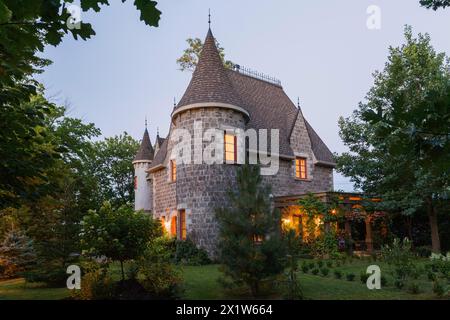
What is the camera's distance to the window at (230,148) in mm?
18945

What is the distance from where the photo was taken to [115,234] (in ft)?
32.6

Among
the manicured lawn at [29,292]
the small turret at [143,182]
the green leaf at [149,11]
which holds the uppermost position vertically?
the small turret at [143,182]

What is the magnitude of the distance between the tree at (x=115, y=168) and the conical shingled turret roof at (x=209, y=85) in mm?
23029

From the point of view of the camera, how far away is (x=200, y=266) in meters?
16.6

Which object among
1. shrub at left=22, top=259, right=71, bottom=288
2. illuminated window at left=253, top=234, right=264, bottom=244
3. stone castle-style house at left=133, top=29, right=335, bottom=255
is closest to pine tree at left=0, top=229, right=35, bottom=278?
Result: shrub at left=22, top=259, right=71, bottom=288

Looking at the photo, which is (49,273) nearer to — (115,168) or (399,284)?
(399,284)

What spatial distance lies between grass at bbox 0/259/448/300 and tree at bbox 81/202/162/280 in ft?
5.69

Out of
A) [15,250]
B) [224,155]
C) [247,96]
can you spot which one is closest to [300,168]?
[247,96]

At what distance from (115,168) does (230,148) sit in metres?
24.1

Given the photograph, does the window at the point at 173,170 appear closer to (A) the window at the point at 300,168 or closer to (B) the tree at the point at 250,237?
(A) the window at the point at 300,168

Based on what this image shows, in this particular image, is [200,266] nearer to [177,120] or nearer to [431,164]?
[177,120]

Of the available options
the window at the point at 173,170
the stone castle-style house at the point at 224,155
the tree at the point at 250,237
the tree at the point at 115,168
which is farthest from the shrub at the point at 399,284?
the tree at the point at 115,168

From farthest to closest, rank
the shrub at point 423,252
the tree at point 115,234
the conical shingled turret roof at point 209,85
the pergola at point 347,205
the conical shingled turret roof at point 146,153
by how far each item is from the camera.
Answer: the conical shingled turret roof at point 146,153, the shrub at point 423,252, the pergola at point 347,205, the conical shingled turret roof at point 209,85, the tree at point 115,234

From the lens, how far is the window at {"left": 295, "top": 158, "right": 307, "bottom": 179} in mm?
22281
